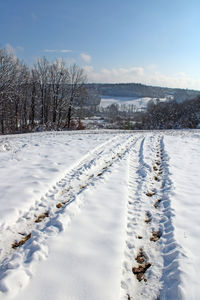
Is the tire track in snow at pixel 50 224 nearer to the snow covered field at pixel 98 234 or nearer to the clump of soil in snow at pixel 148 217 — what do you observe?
the snow covered field at pixel 98 234

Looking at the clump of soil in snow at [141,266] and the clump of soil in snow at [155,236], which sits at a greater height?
the clump of soil in snow at [155,236]

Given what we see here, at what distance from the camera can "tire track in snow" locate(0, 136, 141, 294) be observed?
2.37 metres

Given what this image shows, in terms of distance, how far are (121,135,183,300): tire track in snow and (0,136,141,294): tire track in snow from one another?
46.8 inches

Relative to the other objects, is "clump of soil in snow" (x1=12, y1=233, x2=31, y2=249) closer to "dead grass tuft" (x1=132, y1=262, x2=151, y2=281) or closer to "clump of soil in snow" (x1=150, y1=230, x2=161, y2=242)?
"dead grass tuft" (x1=132, y1=262, x2=151, y2=281)

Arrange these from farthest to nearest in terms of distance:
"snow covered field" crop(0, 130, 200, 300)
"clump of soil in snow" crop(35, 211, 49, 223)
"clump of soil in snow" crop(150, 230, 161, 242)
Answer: "clump of soil in snow" crop(35, 211, 49, 223)
"clump of soil in snow" crop(150, 230, 161, 242)
"snow covered field" crop(0, 130, 200, 300)

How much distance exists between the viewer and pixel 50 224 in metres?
3.48

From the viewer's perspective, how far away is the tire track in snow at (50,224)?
237 cm

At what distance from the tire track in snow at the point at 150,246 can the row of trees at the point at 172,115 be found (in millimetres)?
54100

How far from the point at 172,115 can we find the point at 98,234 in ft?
212

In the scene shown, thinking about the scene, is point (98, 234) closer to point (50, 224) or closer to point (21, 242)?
point (50, 224)

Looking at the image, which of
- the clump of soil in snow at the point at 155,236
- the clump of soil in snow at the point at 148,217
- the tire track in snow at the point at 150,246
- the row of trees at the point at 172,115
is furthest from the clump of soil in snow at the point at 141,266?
the row of trees at the point at 172,115

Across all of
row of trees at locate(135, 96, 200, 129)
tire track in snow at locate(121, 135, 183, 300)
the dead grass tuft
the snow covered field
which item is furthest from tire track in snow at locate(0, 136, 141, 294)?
row of trees at locate(135, 96, 200, 129)

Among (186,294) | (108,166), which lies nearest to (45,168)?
(108,166)

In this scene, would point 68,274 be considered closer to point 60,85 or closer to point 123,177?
point 123,177
